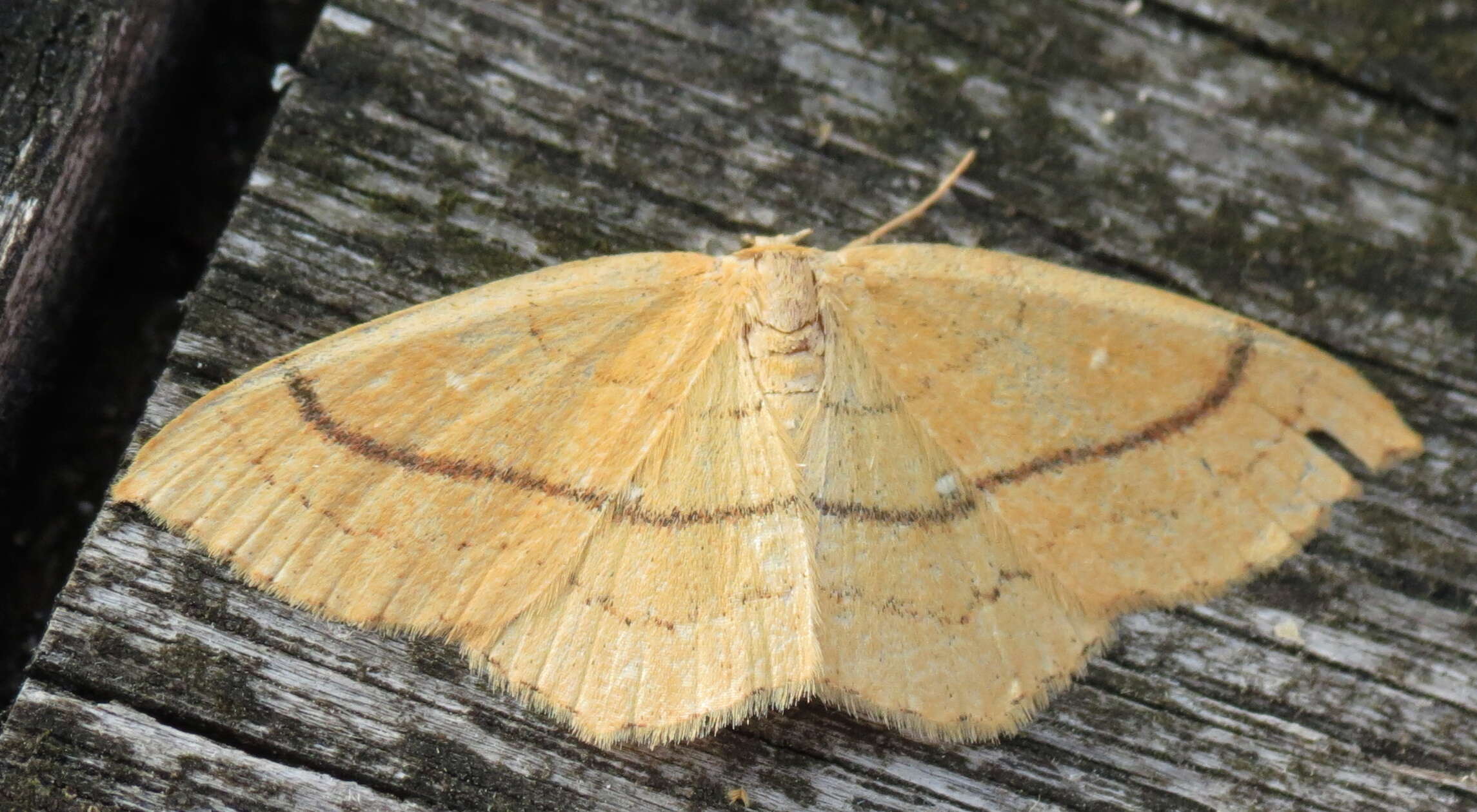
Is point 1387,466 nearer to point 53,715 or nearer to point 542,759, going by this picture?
point 542,759

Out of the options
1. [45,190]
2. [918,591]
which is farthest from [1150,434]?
[45,190]

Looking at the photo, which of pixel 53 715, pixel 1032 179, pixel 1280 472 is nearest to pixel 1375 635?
pixel 1280 472

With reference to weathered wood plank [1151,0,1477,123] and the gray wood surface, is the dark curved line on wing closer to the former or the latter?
the gray wood surface

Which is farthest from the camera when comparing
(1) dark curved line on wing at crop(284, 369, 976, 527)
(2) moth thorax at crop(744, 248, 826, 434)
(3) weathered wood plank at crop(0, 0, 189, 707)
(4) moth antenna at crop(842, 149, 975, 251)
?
(4) moth antenna at crop(842, 149, 975, 251)

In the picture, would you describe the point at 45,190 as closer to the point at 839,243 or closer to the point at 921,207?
the point at 839,243

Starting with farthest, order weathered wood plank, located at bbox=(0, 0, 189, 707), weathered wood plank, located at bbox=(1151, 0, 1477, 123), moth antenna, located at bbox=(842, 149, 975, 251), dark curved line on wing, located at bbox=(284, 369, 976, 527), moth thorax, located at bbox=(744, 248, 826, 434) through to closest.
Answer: weathered wood plank, located at bbox=(1151, 0, 1477, 123), moth antenna, located at bbox=(842, 149, 975, 251), moth thorax, located at bbox=(744, 248, 826, 434), weathered wood plank, located at bbox=(0, 0, 189, 707), dark curved line on wing, located at bbox=(284, 369, 976, 527)

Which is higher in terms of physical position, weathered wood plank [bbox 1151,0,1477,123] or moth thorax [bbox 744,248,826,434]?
weathered wood plank [bbox 1151,0,1477,123]

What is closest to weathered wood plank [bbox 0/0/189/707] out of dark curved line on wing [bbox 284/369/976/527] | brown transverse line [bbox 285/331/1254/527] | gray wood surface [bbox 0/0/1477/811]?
gray wood surface [bbox 0/0/1477/811]
